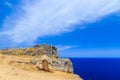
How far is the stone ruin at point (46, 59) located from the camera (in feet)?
107

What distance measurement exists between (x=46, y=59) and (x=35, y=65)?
1534mm

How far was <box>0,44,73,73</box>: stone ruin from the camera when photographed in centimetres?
3276

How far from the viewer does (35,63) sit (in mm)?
33594

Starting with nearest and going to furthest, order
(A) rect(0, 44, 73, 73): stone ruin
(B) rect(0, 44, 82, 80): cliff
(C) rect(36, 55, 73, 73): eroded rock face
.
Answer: (B) rect(0, 44, 82, 80): cliff
(A) rect(0, 44, 73, 73): stone ruin
(C) rect(36, 55, 73, 73): eroded rock face

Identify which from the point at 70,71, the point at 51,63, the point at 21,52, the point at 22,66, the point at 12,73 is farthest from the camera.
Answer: the point at 21,52

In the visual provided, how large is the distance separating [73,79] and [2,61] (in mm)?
9737

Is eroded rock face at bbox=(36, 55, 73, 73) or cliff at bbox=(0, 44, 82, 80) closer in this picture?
cliff at bbox=(0, 44, 82, 80)

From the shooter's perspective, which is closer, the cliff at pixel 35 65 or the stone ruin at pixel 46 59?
the cliff at pixel 35 65

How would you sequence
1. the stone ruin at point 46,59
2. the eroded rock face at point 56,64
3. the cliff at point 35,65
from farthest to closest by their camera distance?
the eroded rock face at point 56,64
the stone ruin at point 46,59
the cliff at point 35,65

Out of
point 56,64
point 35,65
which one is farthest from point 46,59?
point 56,64

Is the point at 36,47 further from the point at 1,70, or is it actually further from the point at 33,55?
the point at 1,70

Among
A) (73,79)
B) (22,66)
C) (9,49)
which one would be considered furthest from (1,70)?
(9,49)

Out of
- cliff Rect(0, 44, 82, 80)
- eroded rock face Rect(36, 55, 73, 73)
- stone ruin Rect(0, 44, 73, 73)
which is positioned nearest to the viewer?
cliff Rect(0, 44, 82, 80)

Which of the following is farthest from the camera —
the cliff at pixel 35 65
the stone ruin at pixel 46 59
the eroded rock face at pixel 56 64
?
the eroded rock face at pixel 56 64
